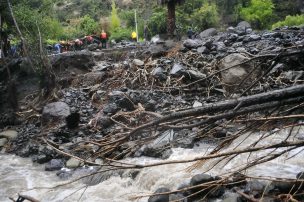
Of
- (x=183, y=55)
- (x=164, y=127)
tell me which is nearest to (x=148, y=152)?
(x=164, y=127)

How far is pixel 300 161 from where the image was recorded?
645 centimetres

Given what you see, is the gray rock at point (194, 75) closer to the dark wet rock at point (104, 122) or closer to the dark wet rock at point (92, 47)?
the dark wet rock at point (104, 122)

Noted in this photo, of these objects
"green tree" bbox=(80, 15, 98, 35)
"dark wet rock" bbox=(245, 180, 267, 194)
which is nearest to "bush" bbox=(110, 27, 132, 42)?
"green tree" bbox=(80, 15, 98, 35)

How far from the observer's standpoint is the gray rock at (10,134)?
10.9 m

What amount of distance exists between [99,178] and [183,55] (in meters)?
7.74

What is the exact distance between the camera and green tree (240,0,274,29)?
29.7 m

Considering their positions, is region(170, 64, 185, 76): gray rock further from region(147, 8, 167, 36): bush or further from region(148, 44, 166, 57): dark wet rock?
region(147, 8, 167, 36): bush

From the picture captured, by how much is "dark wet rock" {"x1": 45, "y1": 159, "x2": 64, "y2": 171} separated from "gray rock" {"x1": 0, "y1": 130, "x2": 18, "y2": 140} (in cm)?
303

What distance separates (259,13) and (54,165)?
25064 mm

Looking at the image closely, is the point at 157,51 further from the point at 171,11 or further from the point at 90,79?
the point at 171,11

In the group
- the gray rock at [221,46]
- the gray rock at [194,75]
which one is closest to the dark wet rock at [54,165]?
the gray rock at [194,75]

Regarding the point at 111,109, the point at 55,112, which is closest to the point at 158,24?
the point at 55,112

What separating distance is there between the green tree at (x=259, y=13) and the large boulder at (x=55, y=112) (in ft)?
71.7

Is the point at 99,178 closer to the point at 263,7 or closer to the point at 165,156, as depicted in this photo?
the point at 165,156
